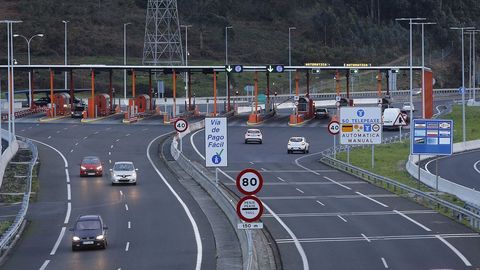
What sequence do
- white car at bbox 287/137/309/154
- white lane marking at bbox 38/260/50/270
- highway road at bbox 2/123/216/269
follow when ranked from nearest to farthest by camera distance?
white lane marking at bbox 38/260/50/270 → highway road at bbox 2/123/216/269 → white car at bbox 287/137/309/154

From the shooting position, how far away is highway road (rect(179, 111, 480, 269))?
29969 mm

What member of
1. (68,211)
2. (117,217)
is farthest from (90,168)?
(117,217)

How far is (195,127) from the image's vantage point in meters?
90.0

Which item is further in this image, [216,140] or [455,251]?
[216,140]

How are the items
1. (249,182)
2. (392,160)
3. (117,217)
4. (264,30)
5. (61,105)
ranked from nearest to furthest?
(249,182), (117,217), (392,160), (61,105), (264,30)

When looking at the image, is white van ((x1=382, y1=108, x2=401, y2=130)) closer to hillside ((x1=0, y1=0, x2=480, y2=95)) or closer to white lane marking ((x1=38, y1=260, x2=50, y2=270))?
hillside ((x1=0, y1=0, x2=480, y2=95))

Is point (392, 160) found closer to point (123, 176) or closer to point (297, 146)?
point (297, 146)

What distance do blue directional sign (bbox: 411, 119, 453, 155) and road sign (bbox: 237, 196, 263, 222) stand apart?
2924cm

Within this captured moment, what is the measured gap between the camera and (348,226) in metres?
37.1

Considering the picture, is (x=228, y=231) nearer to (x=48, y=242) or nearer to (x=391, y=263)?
(x=48, y=242)

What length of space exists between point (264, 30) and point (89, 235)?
147430 mm

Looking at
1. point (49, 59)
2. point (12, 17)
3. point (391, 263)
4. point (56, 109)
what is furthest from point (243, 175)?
point (12, 17)

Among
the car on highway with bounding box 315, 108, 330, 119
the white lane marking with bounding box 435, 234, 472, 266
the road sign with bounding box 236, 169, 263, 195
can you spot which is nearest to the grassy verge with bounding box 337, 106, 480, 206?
the white lane marking with bounding box 435, 234, 472, 266

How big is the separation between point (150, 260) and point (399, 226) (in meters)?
10.3
